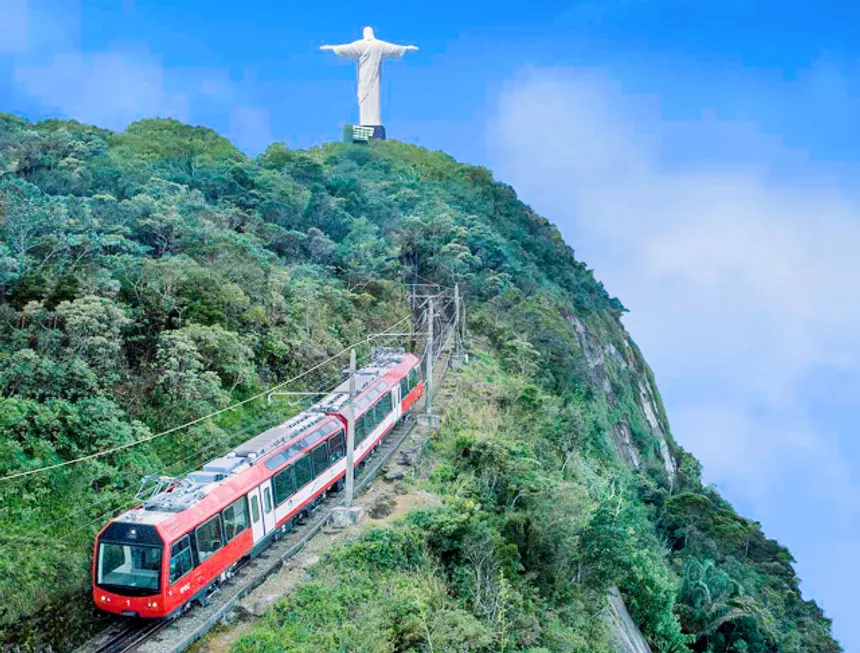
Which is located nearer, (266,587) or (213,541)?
(213,541)

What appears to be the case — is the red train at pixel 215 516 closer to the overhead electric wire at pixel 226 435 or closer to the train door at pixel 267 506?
the train door at pixel 267 506

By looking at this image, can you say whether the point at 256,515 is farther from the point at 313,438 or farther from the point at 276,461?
the point at 313,438

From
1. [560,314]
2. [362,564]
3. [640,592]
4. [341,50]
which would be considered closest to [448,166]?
[341,50]

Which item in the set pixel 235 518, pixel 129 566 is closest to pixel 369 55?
pixel 235 518

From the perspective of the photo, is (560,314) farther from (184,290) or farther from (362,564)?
(362,564)

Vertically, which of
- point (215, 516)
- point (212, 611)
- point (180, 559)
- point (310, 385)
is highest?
point (310, 385)

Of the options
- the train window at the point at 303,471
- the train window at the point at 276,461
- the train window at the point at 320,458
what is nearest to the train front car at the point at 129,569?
the train window at the point at 276,461
